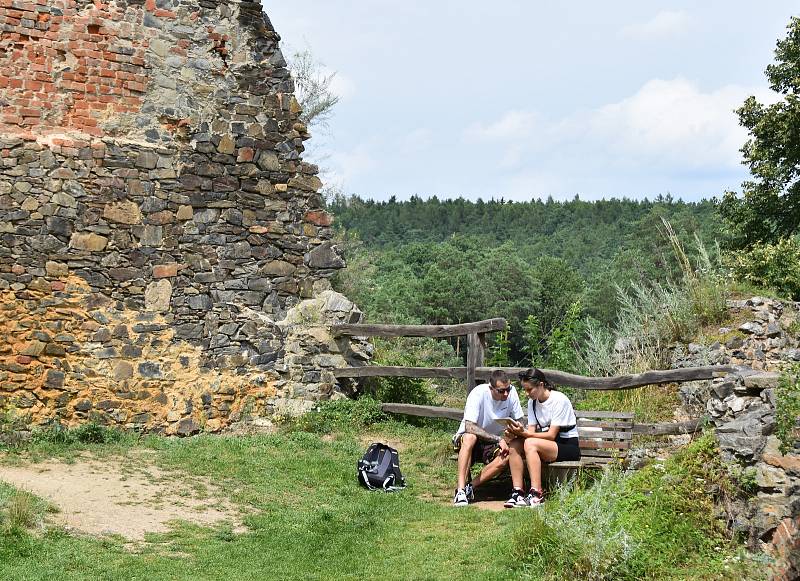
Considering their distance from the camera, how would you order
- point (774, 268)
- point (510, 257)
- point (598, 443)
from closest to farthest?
point (598, 443) < point (774, 268) < point (510, 257)

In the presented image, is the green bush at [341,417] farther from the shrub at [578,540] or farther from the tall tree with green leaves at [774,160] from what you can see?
the tall tree with green leaves at [774,160]

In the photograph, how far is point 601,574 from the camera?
5.29 metres

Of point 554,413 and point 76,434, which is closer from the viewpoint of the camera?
point 554,413

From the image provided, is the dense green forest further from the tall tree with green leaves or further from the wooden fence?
the wooden fence

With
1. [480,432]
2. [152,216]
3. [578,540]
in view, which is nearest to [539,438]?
[480,432]

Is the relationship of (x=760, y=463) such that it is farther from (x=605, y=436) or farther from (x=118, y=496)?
(x=118, y=496)

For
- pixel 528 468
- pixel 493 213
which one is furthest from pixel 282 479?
pixel 493 213

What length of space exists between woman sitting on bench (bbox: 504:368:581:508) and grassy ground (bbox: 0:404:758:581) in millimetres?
375

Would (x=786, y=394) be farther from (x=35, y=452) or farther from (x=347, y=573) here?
(x=35, y=452)

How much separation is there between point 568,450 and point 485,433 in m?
0.79

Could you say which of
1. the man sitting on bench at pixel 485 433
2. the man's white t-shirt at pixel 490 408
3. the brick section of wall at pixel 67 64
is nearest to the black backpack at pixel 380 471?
the man sitting on bench at pixel 485 433

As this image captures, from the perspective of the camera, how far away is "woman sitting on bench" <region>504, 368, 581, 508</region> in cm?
779

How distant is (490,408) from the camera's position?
341 inches

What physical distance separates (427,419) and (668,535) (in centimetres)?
557
